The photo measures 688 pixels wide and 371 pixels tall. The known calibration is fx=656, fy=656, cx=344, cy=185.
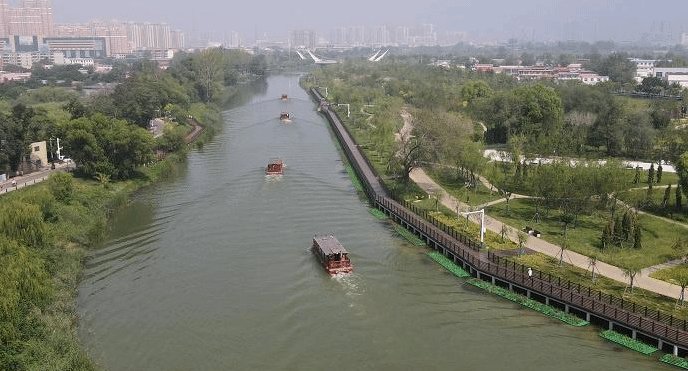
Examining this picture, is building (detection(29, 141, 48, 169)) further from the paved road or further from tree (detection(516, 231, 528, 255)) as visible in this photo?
tree (detection(516, 231, 528, 255))

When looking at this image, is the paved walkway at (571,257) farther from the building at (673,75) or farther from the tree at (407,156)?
the building at (673,75)

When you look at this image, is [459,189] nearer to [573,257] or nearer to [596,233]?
[596,233]

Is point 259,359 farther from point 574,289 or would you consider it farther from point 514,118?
point 514,118

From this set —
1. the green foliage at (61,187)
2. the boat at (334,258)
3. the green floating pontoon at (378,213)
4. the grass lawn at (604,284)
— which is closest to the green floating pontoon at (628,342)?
the grass lawn at (604,284)

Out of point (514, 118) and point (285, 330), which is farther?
point (514, 118)

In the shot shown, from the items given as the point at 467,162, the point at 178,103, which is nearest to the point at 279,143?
the point at 178,103
